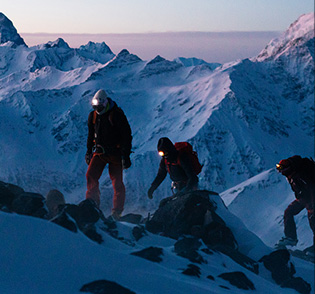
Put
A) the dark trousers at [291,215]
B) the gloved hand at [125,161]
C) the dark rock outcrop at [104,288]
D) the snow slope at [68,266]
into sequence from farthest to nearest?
1. the dark trousers at [291,215]
2. the gloved hand at [125,161]
3. the dark rock outcrop at [104,288]
4. the snow slope at [68,266]

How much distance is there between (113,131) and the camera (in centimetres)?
1208

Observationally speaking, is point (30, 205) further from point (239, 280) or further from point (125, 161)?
point (239, 280)

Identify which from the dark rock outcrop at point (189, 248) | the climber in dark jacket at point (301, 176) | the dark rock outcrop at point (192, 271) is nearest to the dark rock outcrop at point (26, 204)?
the dark rock outcrop at point (189, 248)

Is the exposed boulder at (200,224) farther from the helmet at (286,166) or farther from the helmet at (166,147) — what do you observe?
the helmet at (286,166)

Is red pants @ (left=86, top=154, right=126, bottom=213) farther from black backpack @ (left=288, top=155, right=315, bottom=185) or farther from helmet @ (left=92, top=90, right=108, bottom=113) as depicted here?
black backpack @ (left=288, top=155, right=315, bottom=185)

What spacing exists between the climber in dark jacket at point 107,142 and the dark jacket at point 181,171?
204 centimetres

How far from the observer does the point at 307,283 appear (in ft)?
45.8

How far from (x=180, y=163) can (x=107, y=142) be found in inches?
104

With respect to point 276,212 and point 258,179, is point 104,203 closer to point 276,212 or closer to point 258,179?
point 258,179

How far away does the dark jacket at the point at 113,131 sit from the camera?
12.0 meters

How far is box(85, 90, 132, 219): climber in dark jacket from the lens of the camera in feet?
39.2

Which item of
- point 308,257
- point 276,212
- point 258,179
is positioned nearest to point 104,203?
point 258,179

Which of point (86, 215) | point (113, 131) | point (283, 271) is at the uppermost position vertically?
point (113, 131)

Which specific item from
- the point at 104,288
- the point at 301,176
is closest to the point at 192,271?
the point at 104,288
